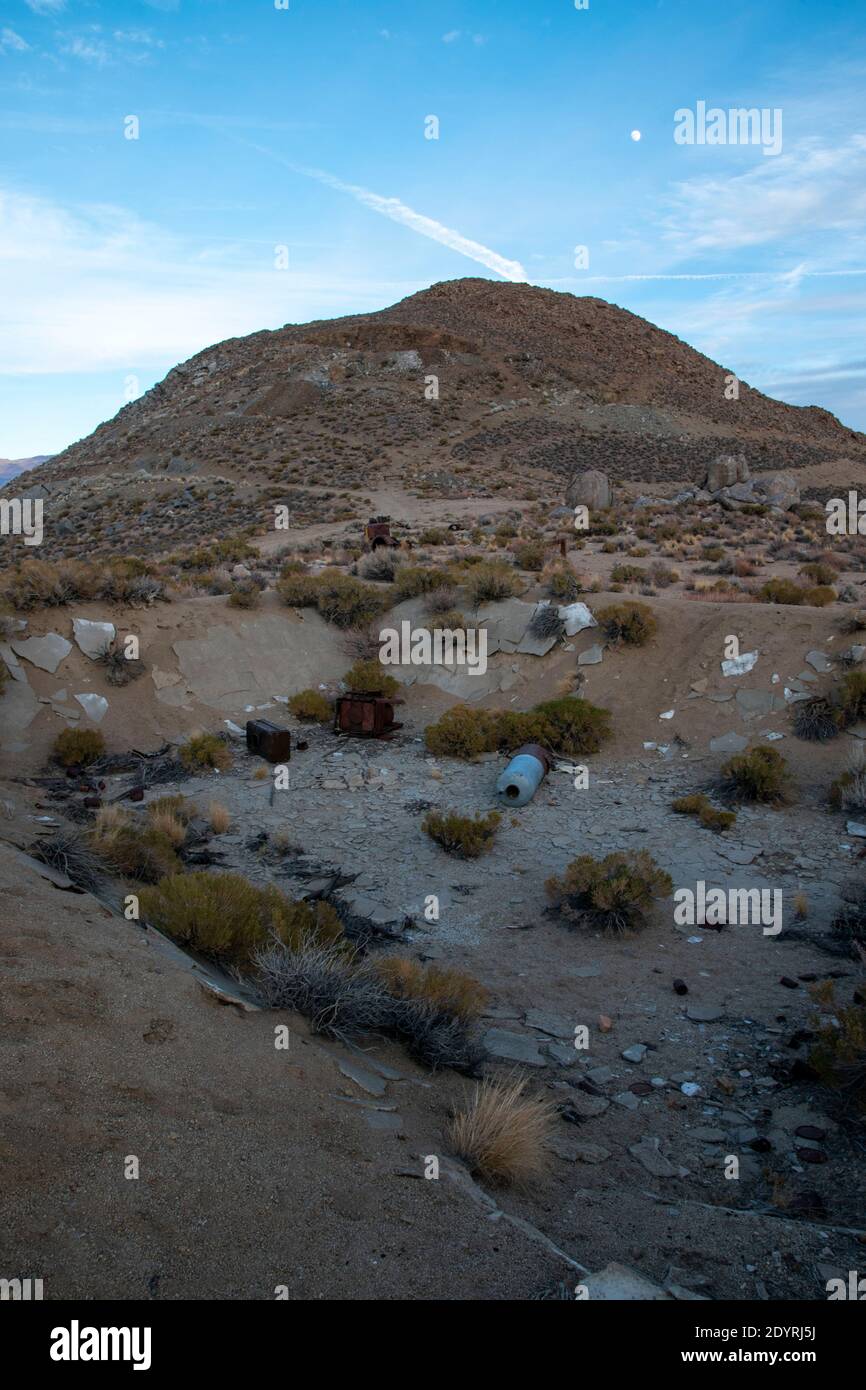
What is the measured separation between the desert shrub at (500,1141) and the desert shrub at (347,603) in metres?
12.4

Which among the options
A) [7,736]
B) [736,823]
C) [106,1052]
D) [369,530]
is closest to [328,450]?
[369,530]

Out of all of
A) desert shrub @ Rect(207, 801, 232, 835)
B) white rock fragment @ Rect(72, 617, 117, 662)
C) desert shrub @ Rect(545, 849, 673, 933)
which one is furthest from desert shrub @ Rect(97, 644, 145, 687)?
desert shrub @ Rect(545, 849, 673, 933)

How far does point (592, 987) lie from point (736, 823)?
386cm

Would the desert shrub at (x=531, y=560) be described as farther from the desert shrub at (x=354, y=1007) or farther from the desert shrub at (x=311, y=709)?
the desert shrub at (x=354, y=1007)

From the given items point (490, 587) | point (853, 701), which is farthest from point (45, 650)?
point (853, 701)

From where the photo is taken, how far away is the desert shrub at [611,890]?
7.75 meters

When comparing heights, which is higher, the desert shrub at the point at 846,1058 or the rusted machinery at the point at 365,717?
the rusted machinery at the point at 365,717

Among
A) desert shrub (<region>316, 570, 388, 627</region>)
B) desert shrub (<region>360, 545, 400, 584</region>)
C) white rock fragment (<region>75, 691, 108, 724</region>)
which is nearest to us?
white rock fragment (<region>75, 691, 108, 724</region>)

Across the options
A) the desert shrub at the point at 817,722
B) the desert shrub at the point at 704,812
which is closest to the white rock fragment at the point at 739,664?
the desert shrub at the point at 817,722

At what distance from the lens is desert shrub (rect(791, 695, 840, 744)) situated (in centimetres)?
1109

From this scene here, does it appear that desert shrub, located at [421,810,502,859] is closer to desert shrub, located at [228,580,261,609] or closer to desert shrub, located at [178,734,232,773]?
desert shrub, located at [178,734,232,773]

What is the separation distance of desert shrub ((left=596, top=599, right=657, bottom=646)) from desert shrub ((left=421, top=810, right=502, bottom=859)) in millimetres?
5260

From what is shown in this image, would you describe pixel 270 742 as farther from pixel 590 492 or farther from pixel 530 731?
pixel 590 492

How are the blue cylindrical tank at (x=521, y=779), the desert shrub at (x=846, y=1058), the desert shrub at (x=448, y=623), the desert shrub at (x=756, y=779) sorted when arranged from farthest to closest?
1. the desert shrub at (x=448, y=623)
2. the blue cylindrical tank at (x=521, y=779)
3. the desert shrub at (x=756, y=779)
4. the desert shrub at (x=846, y=1058)
